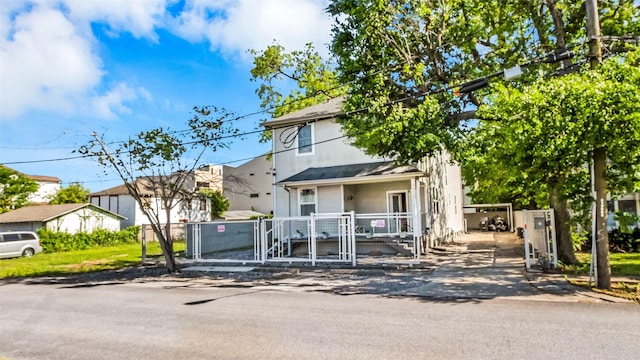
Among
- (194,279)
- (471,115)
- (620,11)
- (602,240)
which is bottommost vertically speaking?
(194,279)

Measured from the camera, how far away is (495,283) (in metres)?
10.4

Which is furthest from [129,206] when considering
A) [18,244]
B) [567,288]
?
[567,288]

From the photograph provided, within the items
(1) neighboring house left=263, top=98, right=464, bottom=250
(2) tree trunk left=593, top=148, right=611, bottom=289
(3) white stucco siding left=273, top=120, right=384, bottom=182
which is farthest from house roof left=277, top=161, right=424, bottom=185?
(2) tree trunk left=593, top=148, right=611, bottom=289

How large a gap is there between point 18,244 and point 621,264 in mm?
29389

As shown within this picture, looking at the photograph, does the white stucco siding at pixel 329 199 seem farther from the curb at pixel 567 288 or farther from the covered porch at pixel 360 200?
the curb at pixel 567 288

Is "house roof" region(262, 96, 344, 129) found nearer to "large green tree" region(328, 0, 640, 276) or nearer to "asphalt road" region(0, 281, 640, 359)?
"large green tree" region(328, 0, 640, 276)

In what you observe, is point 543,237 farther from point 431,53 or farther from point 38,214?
point 38,214

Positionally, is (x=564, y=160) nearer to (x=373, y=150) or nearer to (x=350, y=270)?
(x=373, y=150)

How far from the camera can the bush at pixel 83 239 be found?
28.0 metres

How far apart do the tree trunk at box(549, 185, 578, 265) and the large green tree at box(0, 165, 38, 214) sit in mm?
44121

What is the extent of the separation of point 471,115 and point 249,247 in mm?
13769

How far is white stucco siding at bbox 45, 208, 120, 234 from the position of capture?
100ft

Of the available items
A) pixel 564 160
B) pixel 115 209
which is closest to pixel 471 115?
pixel 564 160

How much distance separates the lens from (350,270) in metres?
13.3
